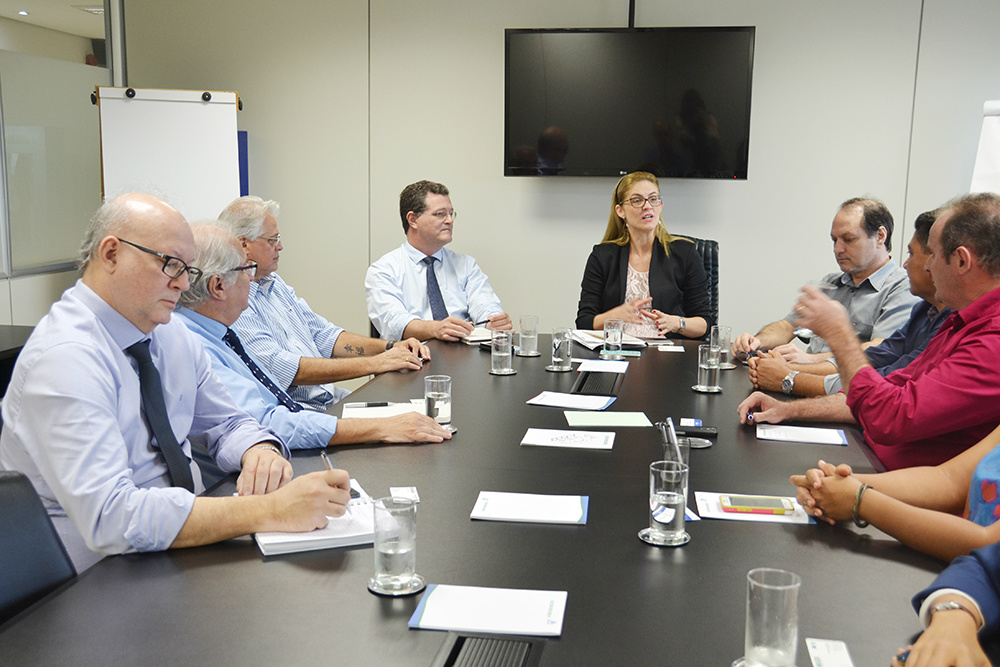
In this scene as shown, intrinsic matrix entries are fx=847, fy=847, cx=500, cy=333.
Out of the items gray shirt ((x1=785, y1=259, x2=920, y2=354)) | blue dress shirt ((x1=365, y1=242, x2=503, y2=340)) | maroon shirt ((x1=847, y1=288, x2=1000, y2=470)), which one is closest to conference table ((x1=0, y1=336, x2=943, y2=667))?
maroon shirt ((x1=847, y1=288, x2=1000, y2=470))

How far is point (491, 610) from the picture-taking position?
1301mm

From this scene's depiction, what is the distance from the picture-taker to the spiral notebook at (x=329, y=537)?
1499mm

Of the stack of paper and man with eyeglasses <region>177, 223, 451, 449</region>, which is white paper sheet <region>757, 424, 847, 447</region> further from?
the stack of paper

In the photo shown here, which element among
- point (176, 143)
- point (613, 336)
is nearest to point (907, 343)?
point (613, 336)

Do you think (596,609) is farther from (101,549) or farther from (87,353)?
(87,353)

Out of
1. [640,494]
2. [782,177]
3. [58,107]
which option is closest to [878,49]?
[782,177]

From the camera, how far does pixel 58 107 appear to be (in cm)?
506

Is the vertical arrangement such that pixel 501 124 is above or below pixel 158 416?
above

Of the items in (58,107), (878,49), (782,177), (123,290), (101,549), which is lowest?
(101,549)

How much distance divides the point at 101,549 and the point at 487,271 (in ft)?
13.6

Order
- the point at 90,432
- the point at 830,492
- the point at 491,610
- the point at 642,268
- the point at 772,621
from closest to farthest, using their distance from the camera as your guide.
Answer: the point at 772,621 → the point at 491,610 → the point at 90,432 → the point at 830,492 → the point at 642,268

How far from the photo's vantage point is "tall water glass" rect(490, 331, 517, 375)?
3072 millimetres

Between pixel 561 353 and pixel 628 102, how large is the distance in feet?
8.23

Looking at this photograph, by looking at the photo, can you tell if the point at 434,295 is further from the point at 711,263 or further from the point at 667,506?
the point at 667,506
